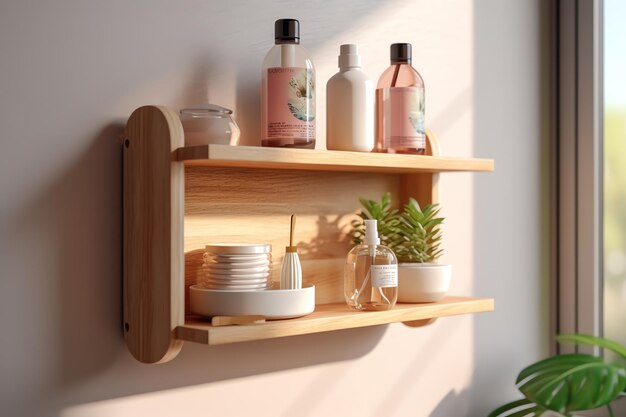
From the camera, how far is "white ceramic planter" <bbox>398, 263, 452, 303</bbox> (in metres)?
1.36

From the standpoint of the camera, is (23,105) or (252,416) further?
(252,416)

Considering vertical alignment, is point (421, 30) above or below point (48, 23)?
above

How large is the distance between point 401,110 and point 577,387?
2.34 feet

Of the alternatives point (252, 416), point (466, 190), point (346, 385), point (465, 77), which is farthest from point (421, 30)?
point (252, 416)

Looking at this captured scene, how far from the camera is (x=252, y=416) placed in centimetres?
131

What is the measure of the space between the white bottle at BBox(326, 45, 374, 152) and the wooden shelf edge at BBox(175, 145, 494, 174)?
39 mm

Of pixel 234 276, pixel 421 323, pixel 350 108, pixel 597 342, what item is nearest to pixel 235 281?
pixel 234 276

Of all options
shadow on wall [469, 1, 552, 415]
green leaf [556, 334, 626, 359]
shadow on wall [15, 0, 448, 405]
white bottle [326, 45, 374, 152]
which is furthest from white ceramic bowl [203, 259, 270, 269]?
green leaf [556, 334, 626, 359]

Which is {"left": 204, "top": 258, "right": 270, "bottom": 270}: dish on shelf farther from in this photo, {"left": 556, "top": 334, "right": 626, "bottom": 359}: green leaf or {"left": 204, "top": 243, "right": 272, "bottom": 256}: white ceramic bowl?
{"left": 556, "top": 334, "right": 626, "bottom": 359}: green leaf

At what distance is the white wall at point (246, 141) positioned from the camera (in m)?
1.08

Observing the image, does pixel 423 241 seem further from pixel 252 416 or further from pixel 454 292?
pixel 252 416

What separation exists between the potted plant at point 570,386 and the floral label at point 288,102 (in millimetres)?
789

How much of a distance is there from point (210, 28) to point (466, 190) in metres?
0.72

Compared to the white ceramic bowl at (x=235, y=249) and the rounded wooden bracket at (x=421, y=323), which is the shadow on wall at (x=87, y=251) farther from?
the rounded wooden bracket at (x=421, y=323)
